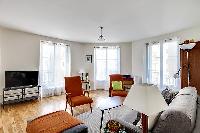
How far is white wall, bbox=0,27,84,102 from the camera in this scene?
5.70m

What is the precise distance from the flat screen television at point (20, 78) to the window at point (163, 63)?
4703 millimetres

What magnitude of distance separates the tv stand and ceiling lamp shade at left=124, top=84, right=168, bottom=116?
5.13 meters

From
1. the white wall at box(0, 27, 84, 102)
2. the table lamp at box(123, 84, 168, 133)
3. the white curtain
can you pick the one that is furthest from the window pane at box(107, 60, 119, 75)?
the table lamp at box(123, 84, 168, 133)

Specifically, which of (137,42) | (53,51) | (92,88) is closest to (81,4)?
(53,51)

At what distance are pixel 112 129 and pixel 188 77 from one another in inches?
136

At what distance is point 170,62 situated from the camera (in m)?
6.45

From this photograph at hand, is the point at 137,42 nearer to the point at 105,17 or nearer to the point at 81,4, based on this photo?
the point at 105,17

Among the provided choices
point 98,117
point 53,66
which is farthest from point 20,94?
point 98,117

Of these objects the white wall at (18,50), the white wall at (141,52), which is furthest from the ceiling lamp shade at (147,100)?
the white wall at (18,50)

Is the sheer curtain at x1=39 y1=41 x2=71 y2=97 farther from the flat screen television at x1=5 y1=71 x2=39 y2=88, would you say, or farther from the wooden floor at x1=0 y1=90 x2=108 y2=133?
the wooden floor at x1=0 y1=90 x2=108 y2=133

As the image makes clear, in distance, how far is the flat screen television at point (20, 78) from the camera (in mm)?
5609

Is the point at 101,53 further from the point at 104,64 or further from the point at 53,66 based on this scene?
the point at 53,66

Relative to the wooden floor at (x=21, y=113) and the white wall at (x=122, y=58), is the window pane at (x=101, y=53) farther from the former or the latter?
the wooden floor at (x=21, y=113)

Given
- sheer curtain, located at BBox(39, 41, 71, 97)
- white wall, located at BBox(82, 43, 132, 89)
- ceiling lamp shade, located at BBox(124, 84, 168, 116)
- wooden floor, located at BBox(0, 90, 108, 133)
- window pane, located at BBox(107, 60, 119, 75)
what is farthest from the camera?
window pane, located at BBox(107, 60, 119, 75)
